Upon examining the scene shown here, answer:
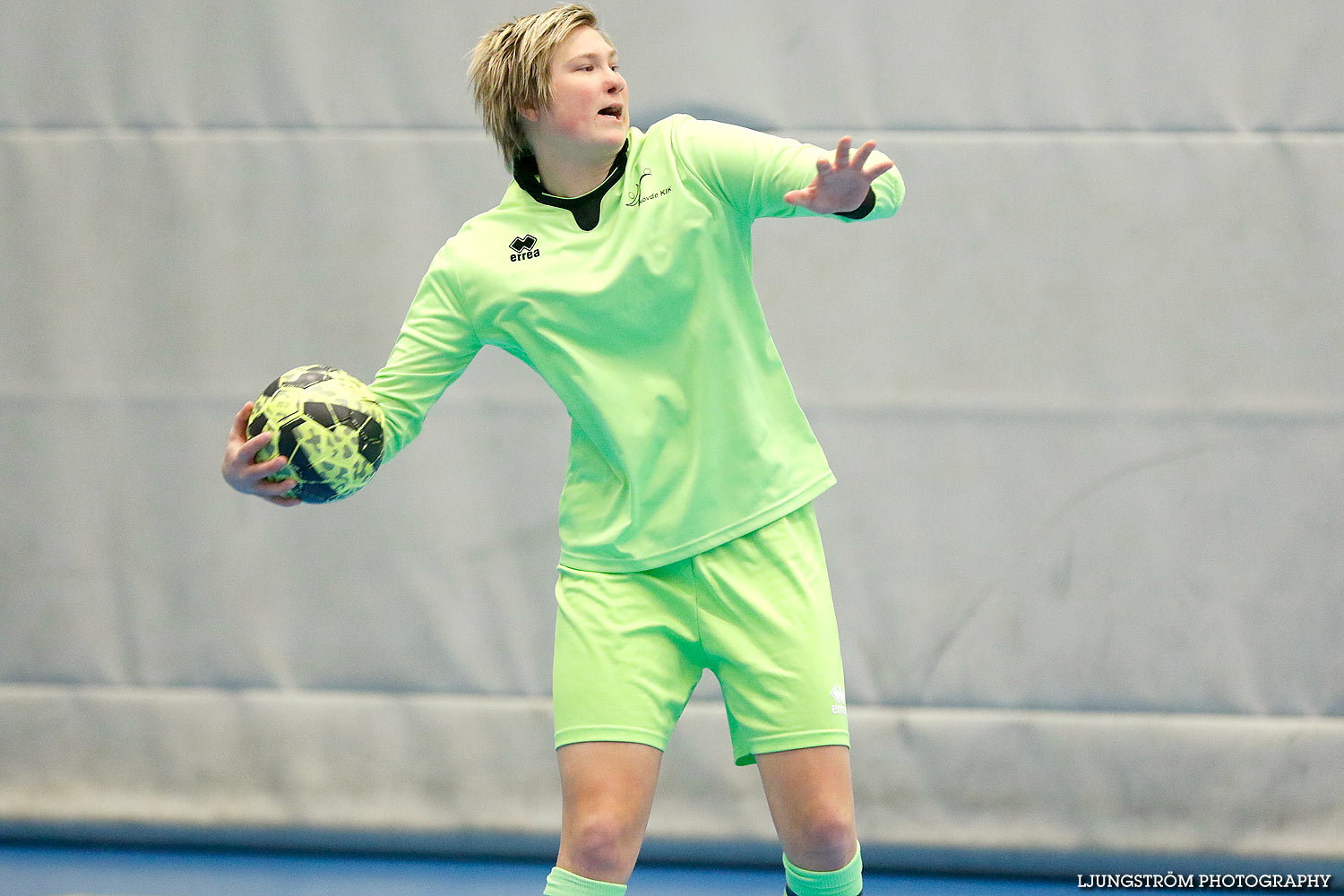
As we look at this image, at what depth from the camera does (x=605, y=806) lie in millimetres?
2105

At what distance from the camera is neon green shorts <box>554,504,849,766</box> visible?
2168mm

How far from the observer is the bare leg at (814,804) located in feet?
7.07

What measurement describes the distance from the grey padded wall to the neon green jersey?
154 cm

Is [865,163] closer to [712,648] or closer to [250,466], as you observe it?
[712,648]

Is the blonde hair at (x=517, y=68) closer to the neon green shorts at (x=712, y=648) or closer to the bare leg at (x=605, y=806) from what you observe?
the neon green shorts at (x=712, y=648)

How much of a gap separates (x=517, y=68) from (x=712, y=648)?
113 centimetres

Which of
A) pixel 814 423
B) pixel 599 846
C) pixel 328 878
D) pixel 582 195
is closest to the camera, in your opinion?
pixel 599 846

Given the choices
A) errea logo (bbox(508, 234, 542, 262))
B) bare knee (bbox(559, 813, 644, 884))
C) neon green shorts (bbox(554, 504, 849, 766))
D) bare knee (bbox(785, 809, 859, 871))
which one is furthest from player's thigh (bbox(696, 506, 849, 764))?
errea logo (bbox(508, 234, 542, 262))

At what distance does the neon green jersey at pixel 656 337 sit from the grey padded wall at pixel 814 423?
154 centimetres

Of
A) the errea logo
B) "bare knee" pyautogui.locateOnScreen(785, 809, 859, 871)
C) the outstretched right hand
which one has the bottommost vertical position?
"bare knee" pyautogui.locateOnScreen(785, 809, 859, 871)

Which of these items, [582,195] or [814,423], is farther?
[814,423]

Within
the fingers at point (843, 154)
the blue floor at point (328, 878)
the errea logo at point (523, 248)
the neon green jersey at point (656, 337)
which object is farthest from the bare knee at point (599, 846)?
the blue floor at point (328, 878)

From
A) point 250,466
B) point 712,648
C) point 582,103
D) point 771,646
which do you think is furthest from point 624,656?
point 582,103

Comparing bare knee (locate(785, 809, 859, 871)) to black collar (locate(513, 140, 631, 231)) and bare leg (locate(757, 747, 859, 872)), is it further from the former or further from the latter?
black collar (locate(513, 140, 631, 231))
